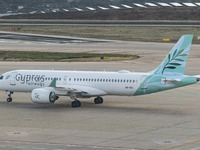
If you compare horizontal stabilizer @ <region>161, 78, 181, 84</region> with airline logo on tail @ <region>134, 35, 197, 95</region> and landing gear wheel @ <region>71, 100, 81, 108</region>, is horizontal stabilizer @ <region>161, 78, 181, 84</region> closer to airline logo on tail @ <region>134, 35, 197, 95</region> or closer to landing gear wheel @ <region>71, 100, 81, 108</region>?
airline logo on tail @ <region>134, 35, 197, 95</region>

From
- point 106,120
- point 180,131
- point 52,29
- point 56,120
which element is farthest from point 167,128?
point 52,29

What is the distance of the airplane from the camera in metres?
47.8

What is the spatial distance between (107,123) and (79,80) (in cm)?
987

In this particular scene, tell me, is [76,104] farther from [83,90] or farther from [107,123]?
[107,123]

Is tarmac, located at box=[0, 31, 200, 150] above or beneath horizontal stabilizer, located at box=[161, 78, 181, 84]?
beneath


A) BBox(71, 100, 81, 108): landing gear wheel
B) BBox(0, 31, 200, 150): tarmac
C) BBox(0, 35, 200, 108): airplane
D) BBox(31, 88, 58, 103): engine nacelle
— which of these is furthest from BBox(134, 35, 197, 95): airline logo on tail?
BBox(31, 88, 58, 103): engine nacelle

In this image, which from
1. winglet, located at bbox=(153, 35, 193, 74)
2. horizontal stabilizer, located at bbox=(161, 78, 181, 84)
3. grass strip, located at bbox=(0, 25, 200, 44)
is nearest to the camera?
horizontal stabilizer, located at bbox=(161, 78, 181, 84)

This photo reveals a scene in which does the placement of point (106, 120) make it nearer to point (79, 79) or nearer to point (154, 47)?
point (79, 79)

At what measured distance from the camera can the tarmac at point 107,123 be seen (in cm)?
3538

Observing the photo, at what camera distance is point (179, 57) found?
48.0 m

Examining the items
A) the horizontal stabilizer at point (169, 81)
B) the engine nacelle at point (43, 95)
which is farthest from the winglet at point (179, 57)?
the engine nacelle at point (43, 95)

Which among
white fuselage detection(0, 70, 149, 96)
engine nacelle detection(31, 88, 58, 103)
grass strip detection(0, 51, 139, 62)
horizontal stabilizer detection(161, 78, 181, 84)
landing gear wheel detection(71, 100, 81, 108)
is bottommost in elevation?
grass strip detection(0, 51, 139, 62)

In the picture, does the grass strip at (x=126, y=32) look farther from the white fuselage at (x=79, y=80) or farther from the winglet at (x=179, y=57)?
the winglet at (x=179, y=57)

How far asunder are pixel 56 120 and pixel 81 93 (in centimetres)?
683
